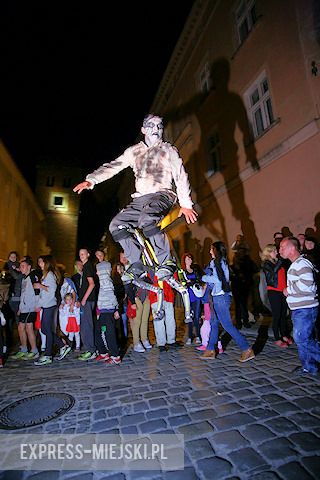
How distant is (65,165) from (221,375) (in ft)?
126

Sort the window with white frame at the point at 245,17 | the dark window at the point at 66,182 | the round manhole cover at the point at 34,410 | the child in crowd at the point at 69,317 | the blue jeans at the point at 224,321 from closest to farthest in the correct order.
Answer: the round manhole cover at the point at 34,410
the blue jeans at the point at 224,321
the child in crowd at the point at 69,317
the window with white frame at the point at 245,17
the dark window at the point at 66,182

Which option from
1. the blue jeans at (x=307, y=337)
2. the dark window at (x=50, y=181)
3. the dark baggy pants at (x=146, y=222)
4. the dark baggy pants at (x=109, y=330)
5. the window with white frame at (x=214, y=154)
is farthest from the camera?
the dark window at (x=50, y=181)

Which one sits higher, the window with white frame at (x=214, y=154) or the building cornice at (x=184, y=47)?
the building cornice at (x=184, y=47)

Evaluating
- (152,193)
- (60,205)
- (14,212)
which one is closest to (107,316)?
(152,193)

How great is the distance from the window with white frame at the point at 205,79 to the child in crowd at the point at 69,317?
12402 mm

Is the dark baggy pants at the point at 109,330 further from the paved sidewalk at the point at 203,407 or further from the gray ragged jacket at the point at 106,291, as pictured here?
the paved sidewalk at the point at 203,407

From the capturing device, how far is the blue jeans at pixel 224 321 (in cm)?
494

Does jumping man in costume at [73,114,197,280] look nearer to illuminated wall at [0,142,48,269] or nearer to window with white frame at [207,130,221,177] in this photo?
window with white frame at [207,130,221,177]

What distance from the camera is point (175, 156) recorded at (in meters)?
3.91

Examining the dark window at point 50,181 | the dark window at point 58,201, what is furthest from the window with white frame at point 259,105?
the dark window at point 50,181

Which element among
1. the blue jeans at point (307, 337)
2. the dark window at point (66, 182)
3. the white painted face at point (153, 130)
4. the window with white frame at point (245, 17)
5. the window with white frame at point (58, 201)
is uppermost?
the dark window at point (66, 182)

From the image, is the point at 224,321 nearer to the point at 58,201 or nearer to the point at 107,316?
the point at 107,316

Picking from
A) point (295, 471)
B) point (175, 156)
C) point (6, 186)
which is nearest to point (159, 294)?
point (175, 156)

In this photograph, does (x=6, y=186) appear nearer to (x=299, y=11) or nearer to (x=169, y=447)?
(x=299, y=11)
